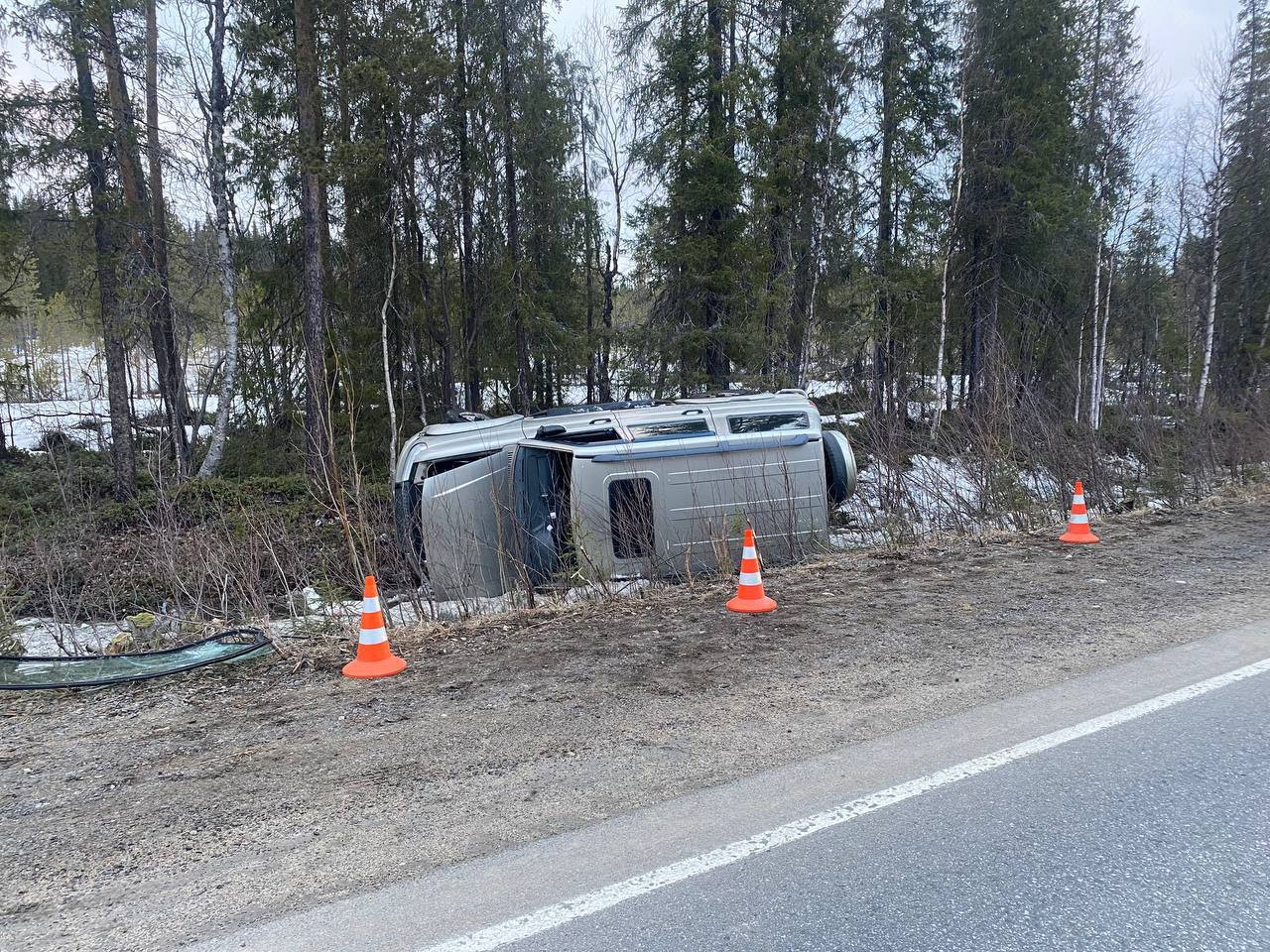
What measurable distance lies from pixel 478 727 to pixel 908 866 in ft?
7.79

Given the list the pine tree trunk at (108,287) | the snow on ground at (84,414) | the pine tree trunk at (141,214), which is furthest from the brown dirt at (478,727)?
the snow on ground at (84,414)

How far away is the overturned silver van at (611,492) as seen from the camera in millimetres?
7418

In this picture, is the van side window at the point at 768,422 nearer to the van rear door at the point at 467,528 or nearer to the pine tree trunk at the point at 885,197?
the van rear door at the point at 467,528

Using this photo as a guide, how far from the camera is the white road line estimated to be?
8.40 feet

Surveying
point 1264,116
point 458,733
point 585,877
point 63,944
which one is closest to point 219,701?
point 458,733

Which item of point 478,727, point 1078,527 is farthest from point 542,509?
point 1078,527

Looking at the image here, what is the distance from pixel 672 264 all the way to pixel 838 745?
16567mm

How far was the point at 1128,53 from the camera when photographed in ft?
75.2

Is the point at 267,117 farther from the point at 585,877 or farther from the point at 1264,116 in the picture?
the point at 1264,116

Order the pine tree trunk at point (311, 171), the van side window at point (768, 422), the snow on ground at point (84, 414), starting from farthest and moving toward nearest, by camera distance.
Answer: the snow on ground at point (84, 414) → the pine tree trunk at point (311, 171) → the van side window at point (768, 422)

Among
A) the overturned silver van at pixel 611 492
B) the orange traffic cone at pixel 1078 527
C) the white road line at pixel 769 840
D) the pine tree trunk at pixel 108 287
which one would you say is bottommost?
the white road line at pixel 769 840

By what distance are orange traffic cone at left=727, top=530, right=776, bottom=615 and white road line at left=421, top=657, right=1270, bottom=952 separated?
2745 mm

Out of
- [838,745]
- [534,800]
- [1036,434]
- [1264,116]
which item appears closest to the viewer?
[534,800]

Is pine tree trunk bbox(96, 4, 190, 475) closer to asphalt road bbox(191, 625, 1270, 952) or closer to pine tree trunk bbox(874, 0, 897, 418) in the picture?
asphalt road bbox(191, 625, 1270, 952)
